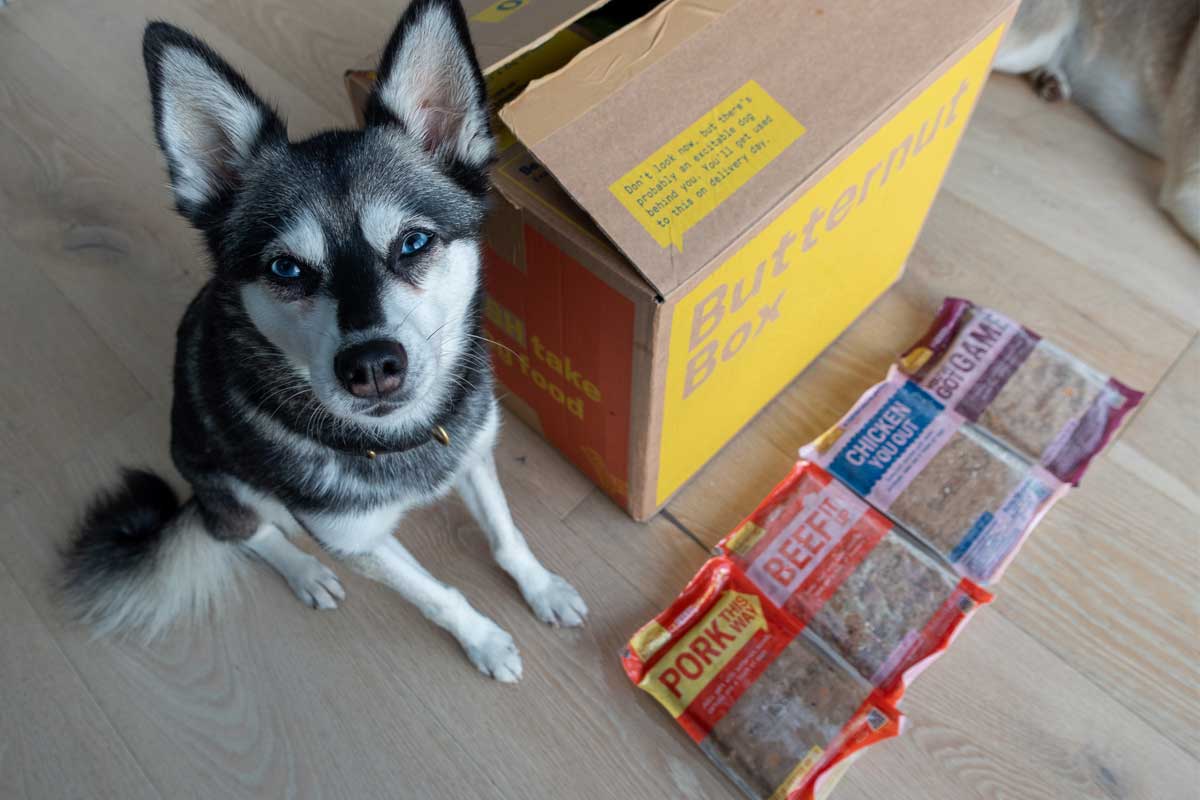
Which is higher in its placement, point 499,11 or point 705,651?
point 499,11

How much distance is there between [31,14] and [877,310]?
2380mm

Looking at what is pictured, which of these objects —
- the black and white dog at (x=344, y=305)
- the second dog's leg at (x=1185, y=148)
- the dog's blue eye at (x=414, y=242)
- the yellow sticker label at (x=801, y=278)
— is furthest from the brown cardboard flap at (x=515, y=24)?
the second dog's leg at (x=1185, y=148)

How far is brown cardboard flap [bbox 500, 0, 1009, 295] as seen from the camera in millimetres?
810

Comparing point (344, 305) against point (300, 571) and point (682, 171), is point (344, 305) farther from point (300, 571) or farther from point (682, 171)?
point (300, 571)

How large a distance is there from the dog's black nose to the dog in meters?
1.69

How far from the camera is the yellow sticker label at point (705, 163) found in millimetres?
822

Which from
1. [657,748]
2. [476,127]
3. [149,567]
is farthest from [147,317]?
[657,748]

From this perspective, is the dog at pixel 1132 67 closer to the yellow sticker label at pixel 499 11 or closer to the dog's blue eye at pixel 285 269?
the yellow sticker label at pixel 499 11

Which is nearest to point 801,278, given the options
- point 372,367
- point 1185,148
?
point 372,367

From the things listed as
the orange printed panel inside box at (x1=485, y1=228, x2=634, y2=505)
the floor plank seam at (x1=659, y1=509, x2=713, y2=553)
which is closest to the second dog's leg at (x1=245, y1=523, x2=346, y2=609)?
the orange printed panel inside box at (x1=485, y1=228, x2=634, y2=505)

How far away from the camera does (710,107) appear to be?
2.88 ft

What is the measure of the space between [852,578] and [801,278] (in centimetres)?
48

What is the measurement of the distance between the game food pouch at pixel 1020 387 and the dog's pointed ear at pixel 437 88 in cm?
93

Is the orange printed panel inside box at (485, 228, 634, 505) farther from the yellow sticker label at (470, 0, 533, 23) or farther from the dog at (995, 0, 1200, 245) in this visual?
the dog at (995, 0, 1200, 245)
